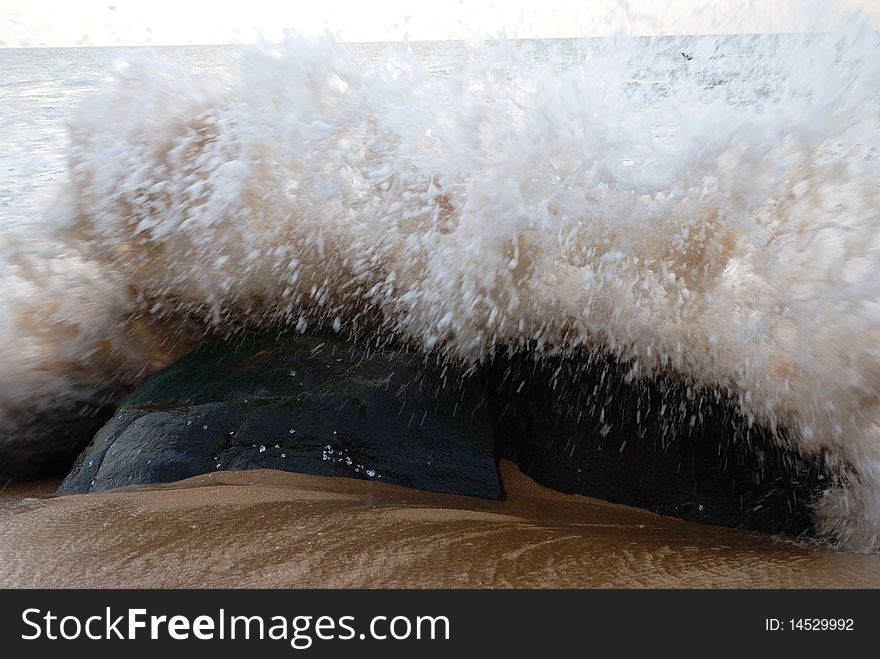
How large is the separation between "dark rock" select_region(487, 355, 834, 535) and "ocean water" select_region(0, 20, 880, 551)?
51 mm

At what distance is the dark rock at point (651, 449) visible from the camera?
1.68 meters

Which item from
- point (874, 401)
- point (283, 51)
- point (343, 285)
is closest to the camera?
point (874, 401)

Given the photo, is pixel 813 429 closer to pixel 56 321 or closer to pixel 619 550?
pixel 619 550

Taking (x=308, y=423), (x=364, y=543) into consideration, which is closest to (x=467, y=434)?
(x=308, y=423)

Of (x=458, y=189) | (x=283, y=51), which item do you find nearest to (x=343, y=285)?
(x=458, y=189)

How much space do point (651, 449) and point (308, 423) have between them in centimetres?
80

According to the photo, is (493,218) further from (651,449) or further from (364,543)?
(364,543)

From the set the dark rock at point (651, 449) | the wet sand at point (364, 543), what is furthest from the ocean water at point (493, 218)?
the wet sand at point (364, 543)

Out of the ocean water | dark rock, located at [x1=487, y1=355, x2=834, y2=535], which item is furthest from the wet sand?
the ocean water

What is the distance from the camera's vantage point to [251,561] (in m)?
1.30

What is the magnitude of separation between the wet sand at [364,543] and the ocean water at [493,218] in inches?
13.1

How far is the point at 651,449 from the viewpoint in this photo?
1.77m

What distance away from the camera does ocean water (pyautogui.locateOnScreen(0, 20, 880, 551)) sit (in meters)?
1.64

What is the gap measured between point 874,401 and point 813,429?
0.13m
